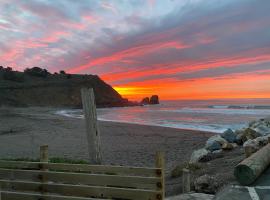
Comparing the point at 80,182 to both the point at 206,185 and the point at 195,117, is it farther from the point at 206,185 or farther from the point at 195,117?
the point at 195,117

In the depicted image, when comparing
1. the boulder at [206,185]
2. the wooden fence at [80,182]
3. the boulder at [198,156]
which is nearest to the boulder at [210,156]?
the boulder at [198,156]

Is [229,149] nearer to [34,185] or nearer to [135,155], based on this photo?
[135,155]

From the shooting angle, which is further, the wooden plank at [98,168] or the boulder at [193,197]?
the boulder at [193,197]

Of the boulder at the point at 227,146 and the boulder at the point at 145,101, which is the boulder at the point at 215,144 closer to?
the boulder at the point at 227,146

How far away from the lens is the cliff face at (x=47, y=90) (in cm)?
9838

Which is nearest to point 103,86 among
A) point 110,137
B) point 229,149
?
point 110,137

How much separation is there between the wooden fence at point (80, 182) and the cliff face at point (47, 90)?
82555mm

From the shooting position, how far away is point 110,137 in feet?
74.3

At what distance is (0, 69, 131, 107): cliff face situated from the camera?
323ft

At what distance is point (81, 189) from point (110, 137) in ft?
59.4

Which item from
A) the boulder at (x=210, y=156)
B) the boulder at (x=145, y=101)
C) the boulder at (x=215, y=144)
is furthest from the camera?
the boulder at (x=145, y=101)

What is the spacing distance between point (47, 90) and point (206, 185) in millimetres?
112849

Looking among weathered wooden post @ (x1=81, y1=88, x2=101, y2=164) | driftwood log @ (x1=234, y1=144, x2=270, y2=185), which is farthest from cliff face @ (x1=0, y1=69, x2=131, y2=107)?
driftwood log @ (x1=234, y1=144, x2=270, y2=185)

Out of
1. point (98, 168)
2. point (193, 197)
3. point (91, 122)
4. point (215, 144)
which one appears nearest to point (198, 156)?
point (215, 144)
